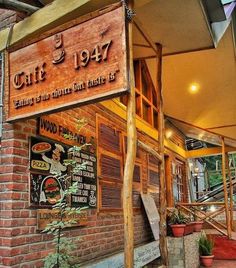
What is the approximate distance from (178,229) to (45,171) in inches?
118

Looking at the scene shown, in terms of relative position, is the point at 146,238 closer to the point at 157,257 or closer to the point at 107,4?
the point at 157,257

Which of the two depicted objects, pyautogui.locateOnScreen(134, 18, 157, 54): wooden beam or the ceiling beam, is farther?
pyautogui.locateOnScreen(134, 18, 157, 54): wooden beam

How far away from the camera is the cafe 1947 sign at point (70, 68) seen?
7.98 ft

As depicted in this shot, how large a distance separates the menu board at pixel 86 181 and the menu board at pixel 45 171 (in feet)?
1.21

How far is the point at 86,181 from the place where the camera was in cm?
449

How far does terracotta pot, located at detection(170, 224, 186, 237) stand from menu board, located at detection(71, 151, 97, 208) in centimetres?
173

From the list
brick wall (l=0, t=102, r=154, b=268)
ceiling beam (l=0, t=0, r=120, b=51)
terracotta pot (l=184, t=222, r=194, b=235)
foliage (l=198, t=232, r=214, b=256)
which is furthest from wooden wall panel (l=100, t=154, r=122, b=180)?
foliage (l=198, t=232, r=214, b=256)

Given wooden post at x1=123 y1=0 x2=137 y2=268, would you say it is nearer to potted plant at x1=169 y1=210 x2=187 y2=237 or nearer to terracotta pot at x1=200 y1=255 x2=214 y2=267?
potted plant at x1=169 y1=210 x2=187 y2=237

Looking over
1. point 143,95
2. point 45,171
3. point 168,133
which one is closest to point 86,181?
point 45,171

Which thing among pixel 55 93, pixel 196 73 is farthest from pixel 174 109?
pixel 55 93

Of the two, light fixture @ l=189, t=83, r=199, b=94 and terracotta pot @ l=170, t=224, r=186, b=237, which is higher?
light fixture @ l=189, t=83, r=199, b=94

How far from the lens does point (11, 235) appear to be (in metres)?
3.11

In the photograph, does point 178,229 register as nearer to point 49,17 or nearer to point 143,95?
point 143,95

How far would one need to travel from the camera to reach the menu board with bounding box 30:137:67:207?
11.4 feet
